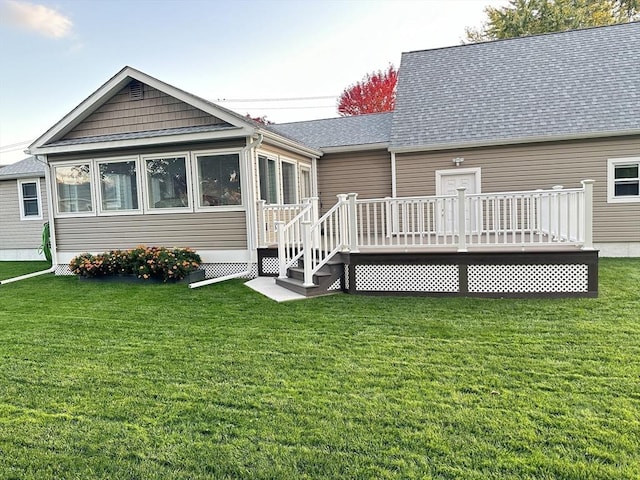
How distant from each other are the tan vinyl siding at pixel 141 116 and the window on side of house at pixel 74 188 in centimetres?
70

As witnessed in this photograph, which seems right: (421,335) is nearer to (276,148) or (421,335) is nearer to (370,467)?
(370,467)

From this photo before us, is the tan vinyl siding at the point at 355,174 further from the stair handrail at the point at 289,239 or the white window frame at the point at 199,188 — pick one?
the stair handrail at the point at 289,239

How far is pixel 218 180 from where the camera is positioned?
843 cm

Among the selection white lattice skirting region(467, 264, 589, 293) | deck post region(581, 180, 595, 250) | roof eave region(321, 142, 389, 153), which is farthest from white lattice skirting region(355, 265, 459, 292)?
roof eave region(321, 142, 389, 153)

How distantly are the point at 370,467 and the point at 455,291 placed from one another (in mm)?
4576

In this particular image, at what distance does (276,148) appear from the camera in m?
9.30

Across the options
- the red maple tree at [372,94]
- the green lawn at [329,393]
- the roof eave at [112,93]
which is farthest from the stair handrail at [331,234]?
the red maple tree at [372,94]

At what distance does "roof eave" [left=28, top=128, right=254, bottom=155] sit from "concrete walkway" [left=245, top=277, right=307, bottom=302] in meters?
2.70

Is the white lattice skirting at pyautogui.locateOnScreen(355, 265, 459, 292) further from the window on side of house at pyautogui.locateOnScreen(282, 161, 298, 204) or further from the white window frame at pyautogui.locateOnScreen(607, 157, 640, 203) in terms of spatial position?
the white window frame at pyautogui.locateOnScreen(607, 157, 640, 203)

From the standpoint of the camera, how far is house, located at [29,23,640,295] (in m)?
6.44

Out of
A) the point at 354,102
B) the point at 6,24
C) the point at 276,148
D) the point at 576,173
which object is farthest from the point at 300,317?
the point at 354,102

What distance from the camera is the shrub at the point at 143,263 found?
795 centimetres

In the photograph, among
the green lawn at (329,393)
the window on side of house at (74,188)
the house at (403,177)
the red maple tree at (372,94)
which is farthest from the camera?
the red maple tree at (372,94)

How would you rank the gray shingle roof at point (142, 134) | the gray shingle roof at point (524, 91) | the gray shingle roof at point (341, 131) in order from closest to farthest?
the gray shingle roof at point (142, 134)
the gray shingle roof at point (524, 91)
the gray shingle roof at point (341, 131)
